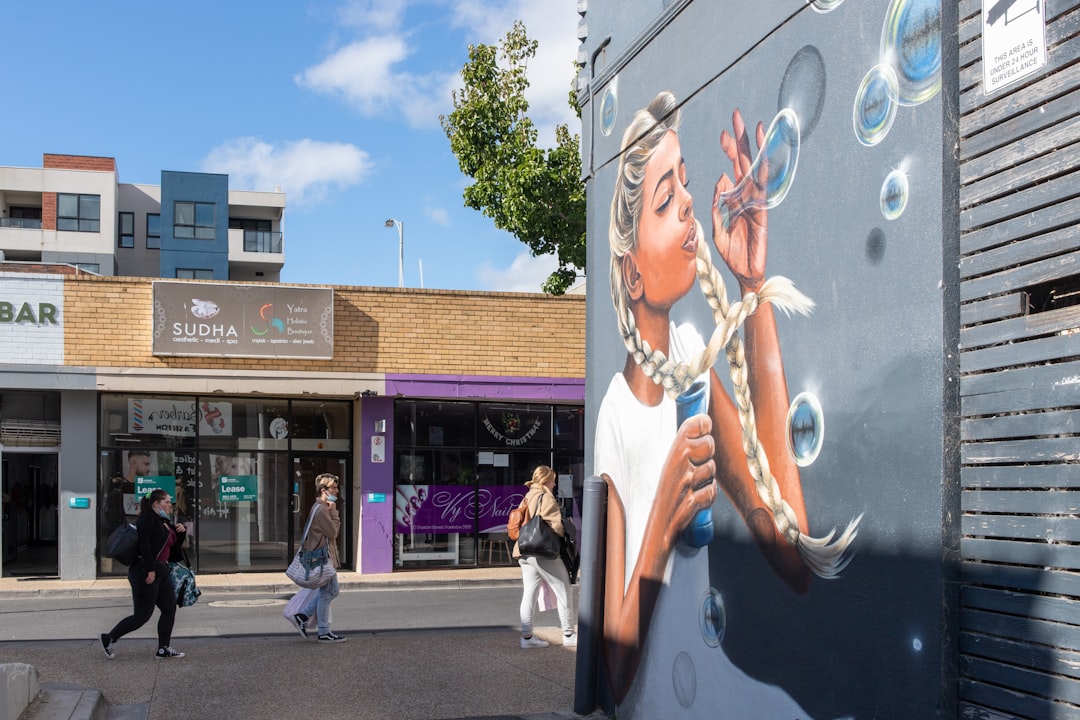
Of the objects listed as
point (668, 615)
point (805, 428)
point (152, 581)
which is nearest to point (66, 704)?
point (152, 581)

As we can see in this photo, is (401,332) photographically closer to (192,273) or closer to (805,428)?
(805,428)

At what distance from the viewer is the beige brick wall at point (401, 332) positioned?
1722cm

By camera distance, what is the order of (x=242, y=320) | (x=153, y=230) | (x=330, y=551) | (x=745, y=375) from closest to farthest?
(x=745, y=375) < (x=330, y=551) < (x=242, y=320) < (x=153, y=230)

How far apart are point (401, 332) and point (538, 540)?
8.93m

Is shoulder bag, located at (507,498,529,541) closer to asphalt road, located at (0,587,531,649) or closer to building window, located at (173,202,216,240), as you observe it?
asphalt road, located at (0,587,531,649)

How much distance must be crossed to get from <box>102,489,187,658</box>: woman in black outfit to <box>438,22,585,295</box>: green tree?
11.3 meters

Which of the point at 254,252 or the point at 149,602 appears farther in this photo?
the point at 254,252

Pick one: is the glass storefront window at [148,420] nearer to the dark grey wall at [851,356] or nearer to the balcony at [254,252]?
the dark grey wall at [851,356]

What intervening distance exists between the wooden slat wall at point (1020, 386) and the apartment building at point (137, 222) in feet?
156

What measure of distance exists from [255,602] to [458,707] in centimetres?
808

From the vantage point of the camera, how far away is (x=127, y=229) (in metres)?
53.4

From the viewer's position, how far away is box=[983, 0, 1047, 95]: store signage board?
3.65 m

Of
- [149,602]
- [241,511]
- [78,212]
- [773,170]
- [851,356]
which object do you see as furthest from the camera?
[78,212]

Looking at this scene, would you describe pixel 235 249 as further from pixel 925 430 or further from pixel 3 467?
pixel 925 430
